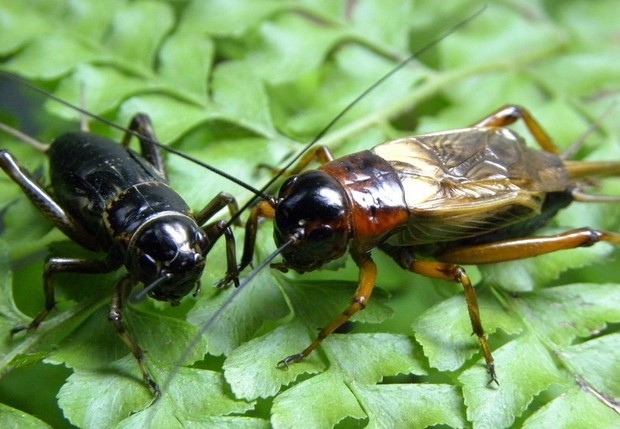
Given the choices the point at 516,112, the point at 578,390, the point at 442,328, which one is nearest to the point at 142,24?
the point at 516,112

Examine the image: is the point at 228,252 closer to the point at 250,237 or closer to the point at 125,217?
the point at 250,237

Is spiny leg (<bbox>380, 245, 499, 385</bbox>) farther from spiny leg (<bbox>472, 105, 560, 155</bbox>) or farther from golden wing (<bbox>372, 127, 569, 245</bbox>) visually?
spiny leg (<bbox>472, 105, 560, 155</bbox>)

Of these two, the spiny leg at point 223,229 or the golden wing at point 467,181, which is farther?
the golden wing at point 467,181

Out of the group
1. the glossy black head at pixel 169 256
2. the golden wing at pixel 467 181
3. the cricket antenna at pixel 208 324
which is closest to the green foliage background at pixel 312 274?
the cricket antenna at pixel 208 324

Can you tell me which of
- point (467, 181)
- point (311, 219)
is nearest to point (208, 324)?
point (311, 219)

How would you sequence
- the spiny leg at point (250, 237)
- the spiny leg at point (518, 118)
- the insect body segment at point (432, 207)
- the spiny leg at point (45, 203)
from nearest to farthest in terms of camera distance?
the insect body segment at point (432, 207) → the spiny leg at point (250, 237) → the spiny leg at point (45, 203) → the spiny leg at point (518, 118)

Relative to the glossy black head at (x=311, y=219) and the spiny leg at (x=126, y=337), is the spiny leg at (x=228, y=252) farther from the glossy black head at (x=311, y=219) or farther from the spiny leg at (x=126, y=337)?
the spiny leg at (x=126, y=337)

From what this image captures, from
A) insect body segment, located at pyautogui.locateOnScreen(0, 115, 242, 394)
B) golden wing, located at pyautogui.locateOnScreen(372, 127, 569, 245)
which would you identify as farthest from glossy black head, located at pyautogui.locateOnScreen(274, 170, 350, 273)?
golden wing, located at pyautogui.locateOnScreen(372, 127, 569, 245)
